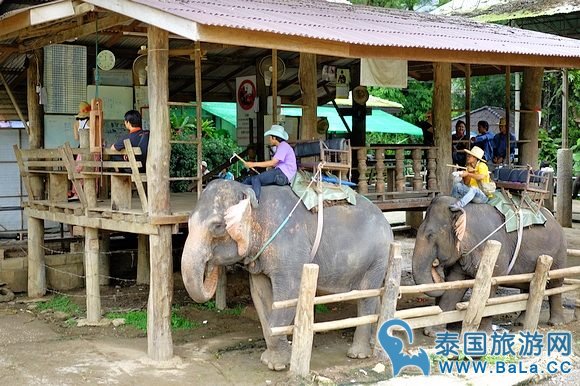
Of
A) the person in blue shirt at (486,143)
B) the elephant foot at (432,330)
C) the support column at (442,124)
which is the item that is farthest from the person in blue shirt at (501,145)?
the elephant foot at (432,330)

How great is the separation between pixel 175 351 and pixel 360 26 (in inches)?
199

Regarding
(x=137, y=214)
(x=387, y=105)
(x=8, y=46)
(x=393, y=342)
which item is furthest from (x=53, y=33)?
(x=387, y=105)

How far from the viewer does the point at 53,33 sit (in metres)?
11.7

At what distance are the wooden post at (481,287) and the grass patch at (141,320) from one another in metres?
3.82

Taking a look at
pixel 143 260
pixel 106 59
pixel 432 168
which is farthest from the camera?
pixel 143 260

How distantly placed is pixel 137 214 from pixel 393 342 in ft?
11.0

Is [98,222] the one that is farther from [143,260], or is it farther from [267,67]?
[267,67]

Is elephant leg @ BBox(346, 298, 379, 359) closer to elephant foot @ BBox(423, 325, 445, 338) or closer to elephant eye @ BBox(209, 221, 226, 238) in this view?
elephant foot @ BBox(423, 325, 445, 338)

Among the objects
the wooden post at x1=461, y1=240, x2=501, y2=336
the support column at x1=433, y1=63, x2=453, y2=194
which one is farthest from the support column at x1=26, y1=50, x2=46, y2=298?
the wooden post at x1=461, y1=240, x2=501, y2=336

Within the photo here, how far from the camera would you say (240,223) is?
8555 mm

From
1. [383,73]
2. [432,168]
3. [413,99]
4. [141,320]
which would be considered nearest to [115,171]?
[141,320]

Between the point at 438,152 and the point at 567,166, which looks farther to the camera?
the point at 567,166

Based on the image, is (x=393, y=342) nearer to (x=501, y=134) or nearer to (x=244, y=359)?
(x=244, y=359)

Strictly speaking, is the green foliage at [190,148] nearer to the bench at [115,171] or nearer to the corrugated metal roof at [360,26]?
the bench at [115,171]
